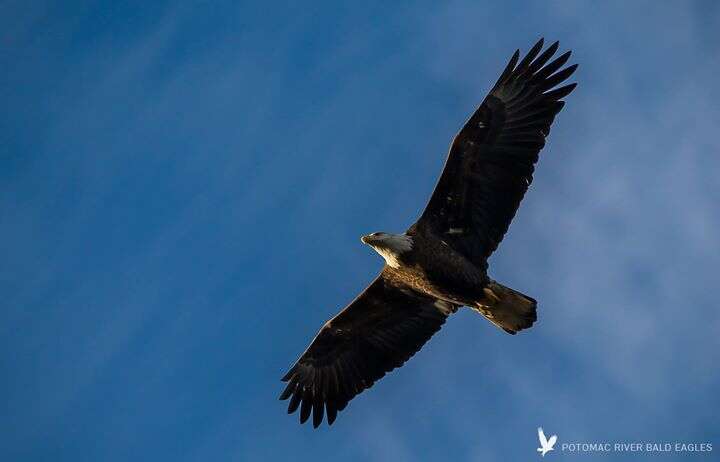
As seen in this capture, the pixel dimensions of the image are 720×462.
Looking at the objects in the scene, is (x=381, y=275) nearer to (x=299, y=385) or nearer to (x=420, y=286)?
(x=420, y=286)

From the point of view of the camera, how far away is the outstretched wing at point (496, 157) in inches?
655

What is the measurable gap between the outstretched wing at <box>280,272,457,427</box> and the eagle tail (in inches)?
52.8

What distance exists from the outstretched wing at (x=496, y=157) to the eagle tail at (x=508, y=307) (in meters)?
0.68

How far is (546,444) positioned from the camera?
19.6m

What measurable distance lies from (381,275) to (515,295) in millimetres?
2383

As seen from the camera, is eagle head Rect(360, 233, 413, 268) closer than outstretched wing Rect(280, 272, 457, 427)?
→ Yes

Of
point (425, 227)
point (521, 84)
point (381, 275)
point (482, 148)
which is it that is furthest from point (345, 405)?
point (521, 84)

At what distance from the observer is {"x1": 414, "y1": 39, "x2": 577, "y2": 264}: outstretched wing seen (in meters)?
16.6

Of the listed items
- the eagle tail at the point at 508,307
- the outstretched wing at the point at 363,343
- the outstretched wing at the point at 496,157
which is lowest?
the outstretched wing at the point at 363,343

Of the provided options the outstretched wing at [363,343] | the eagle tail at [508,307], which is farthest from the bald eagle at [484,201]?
the outstretched wing at [363,343]

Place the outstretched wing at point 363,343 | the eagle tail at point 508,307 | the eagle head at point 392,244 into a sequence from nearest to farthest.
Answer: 1. the eagle tail at point 508,307
2. the eagle head at point 392,244
3. the outstretched wing at point 363,343

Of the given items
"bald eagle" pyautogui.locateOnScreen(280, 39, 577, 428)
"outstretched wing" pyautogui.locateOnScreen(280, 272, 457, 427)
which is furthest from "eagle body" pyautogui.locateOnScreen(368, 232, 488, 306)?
"outstretched wing" pyautogui.locateOnScreen(280, 272, 457, 427)

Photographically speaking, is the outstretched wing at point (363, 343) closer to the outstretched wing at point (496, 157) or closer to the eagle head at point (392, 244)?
the eagle head at point (392, 244)

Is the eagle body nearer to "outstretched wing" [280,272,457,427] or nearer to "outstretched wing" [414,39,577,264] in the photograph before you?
"outstretched wing" [414,39,577,264]
